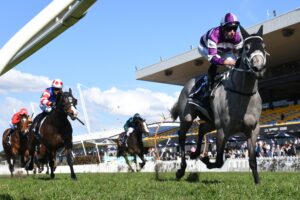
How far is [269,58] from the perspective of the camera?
4284 cm

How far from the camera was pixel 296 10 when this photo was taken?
32344 mm

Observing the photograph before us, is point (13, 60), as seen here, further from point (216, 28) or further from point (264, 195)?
point (216, 28)

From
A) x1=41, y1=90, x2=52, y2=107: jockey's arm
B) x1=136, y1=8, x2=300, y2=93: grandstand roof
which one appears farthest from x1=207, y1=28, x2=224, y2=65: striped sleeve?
x1=136, y1=8, x2=300, y2=93: grandstand roof

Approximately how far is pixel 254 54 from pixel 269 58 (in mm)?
36344

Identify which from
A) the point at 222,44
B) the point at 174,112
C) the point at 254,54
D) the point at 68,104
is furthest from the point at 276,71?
the point at 254,54

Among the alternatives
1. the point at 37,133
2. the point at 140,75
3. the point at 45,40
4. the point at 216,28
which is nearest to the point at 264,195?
the point at 45,40

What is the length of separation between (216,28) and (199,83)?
51.2 inches

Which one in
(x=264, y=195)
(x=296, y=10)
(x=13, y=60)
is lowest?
(x=264, y=195)

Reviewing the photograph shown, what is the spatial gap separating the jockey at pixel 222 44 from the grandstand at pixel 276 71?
24.4 metres

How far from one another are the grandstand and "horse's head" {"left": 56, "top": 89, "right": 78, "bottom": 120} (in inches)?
903

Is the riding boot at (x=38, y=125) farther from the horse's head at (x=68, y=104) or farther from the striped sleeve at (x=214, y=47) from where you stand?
the striped sleeve at (x=214, y=47)

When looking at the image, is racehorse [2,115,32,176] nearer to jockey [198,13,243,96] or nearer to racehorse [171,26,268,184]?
jockey [198,13,243,96]

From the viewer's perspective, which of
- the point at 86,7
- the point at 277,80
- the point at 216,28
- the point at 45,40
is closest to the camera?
the point at 86,7

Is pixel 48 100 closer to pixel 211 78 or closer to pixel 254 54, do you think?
pixel 211 78
